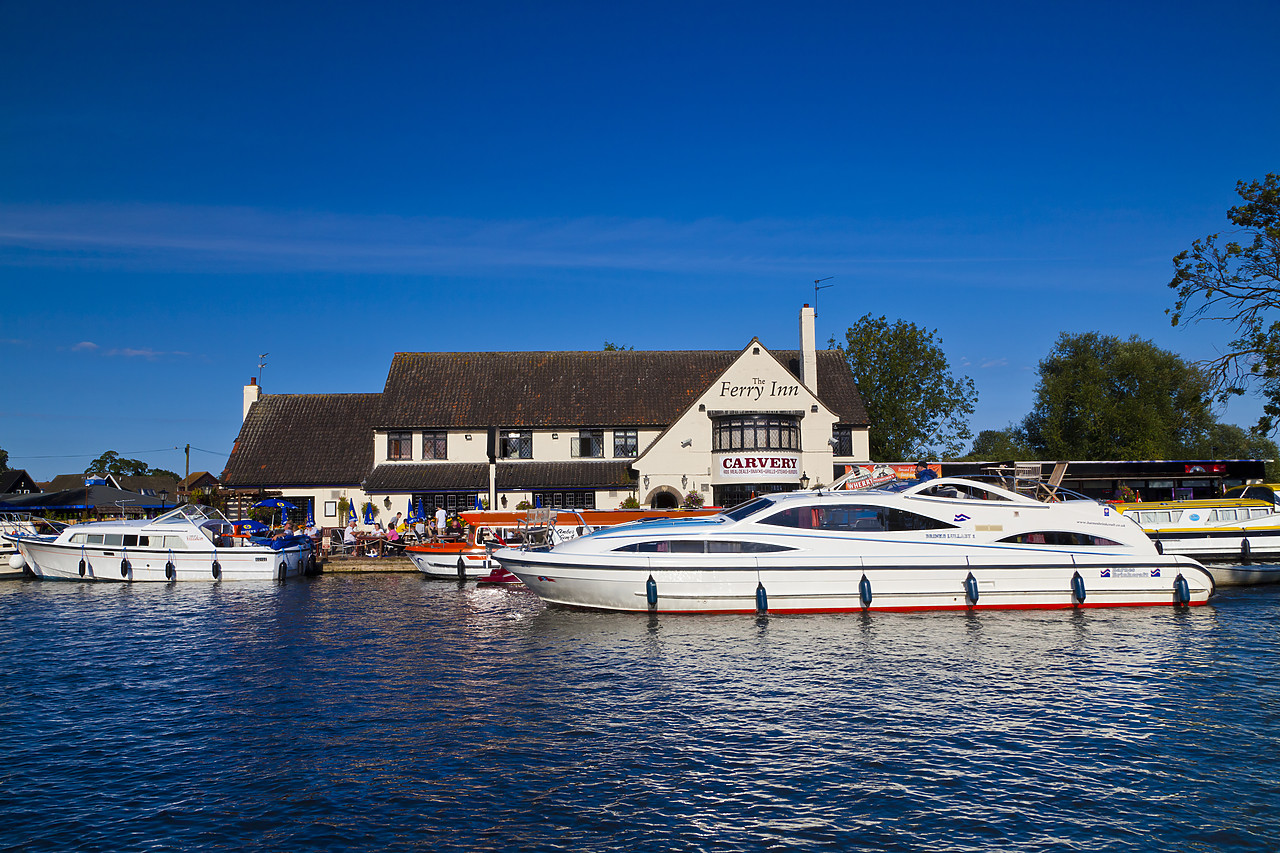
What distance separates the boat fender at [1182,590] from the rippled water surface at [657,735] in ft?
2.76

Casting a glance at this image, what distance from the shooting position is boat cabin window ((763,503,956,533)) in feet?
77.3

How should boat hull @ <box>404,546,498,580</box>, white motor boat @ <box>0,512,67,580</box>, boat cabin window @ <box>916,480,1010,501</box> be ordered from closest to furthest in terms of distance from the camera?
boat cabin window @ <box>916,480,1010,501</box> < boat hull @ <box>404,546,498,580</box> < white motor boat @ <box>0,512,67,580</box>

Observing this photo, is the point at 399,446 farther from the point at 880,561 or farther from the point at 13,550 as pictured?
the point at 880,561

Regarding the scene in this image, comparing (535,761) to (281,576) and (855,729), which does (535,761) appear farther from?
(281,576)

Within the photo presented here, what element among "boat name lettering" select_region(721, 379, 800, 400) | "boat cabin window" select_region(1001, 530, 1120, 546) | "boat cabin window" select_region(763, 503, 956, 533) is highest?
"boat name lettering" select_region(721, 379, 800, 400)

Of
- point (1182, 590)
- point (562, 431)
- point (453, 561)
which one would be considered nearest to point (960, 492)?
point (1182, 590)

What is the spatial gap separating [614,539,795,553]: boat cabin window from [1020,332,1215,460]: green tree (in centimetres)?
5238

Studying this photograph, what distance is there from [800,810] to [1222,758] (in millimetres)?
6722

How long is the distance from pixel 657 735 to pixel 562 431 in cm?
3470

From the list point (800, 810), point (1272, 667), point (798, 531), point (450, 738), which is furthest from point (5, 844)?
Result: point (1272, 667)

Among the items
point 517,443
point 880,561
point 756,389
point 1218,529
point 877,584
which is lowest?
point 877,584

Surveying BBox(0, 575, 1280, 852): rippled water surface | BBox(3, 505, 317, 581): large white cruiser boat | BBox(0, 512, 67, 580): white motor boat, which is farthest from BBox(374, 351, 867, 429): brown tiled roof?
BBox(0, 575, 1280, 852): rippled water surface

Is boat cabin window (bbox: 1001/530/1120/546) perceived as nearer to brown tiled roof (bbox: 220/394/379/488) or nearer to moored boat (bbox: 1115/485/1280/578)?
moored boat (bbox: 1115/485/1280/578)

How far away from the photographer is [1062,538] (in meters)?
23.8
